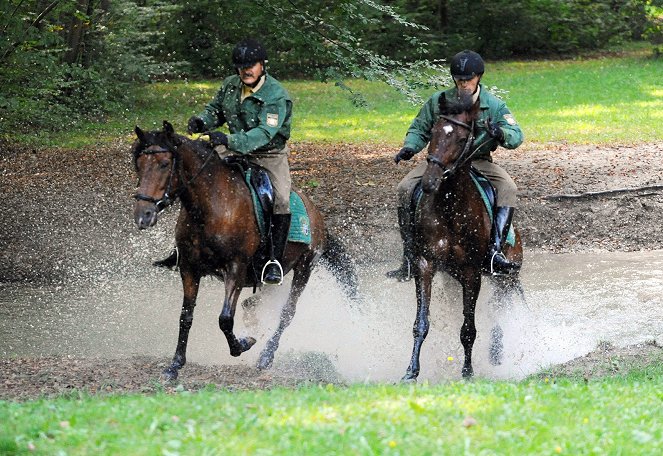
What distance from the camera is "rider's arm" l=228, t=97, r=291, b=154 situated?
10.3 meters

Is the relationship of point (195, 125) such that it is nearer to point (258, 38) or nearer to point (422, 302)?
point (422, 302)

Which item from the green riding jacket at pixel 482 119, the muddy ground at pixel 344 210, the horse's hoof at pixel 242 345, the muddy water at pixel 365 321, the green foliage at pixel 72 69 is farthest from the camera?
the green foliage at pixel 72 69

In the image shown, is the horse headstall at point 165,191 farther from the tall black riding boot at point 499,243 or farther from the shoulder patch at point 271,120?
the tall black riding boot at point 499,243

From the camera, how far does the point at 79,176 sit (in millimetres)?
21188

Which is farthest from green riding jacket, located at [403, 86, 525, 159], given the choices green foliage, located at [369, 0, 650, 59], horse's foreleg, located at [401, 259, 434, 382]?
green foliage, located at [369, 0, 650, 59]

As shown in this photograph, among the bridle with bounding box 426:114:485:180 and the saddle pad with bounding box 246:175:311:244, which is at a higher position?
the bridle with bounding box 426:114:485:180

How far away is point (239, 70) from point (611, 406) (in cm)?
508

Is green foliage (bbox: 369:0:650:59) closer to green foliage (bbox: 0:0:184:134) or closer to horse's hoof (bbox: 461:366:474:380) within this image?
green foliage (bbox: 0:0:184:134)

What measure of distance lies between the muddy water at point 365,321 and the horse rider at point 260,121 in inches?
56.5

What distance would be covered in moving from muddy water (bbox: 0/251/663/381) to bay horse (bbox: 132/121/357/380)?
61.8 inches

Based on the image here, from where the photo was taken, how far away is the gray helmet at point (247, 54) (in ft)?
34.2

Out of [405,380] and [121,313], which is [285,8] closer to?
[121,313]

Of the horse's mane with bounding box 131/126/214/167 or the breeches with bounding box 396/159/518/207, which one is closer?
the horse's mane with bounding box 131/126/214/167

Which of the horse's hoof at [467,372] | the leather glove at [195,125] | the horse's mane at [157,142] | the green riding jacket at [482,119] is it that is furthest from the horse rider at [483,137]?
the horse's mane at [157,142]
